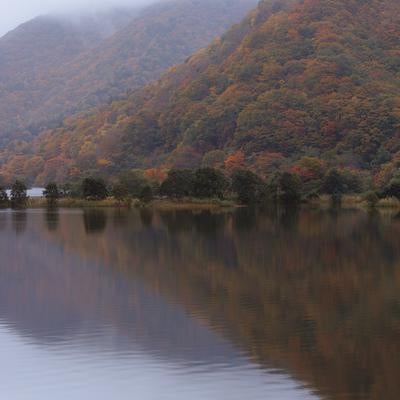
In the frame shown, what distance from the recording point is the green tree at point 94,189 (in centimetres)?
7800

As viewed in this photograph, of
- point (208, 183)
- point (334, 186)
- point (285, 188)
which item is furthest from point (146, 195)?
point (334, 186)

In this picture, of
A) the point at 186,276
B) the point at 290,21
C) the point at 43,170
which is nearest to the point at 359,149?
the point at 290,21

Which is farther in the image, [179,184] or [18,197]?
[18,197]

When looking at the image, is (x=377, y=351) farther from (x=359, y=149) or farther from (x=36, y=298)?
(x=359, y=149)

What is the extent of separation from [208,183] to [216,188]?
53.2 inches

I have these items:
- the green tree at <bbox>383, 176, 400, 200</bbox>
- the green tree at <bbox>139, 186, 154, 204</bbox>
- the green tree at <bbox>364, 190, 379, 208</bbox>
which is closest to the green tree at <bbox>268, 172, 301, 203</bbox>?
the green tree at <bbox>364, 190, 379, 208</bbox>

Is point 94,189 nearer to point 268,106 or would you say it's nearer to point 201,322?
point 268,106

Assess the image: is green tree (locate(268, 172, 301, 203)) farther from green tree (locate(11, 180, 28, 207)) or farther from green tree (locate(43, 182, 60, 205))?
green tree (locate(11, 180, 28, 207))

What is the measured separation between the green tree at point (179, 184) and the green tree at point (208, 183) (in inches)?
25.6

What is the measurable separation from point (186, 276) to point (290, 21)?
126 meters

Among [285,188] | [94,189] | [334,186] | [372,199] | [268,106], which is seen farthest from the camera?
[268,106]

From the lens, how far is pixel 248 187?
A: 79.6 m

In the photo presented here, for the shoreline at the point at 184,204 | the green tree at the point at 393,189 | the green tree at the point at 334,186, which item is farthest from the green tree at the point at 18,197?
the green tree at the point at 393,189

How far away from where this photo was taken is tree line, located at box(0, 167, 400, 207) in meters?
76.5
